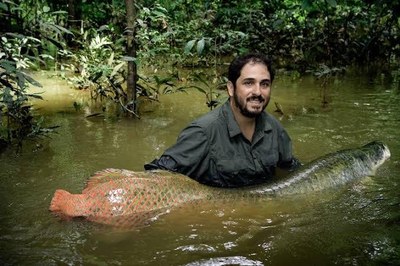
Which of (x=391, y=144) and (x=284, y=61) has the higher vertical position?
(x=284, y=61)

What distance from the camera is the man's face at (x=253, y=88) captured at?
3.56 meters

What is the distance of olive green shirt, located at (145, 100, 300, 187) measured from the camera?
3.48 metres

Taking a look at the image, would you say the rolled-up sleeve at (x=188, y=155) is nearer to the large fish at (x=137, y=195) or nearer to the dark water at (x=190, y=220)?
the large fish at (x=137, y=195)

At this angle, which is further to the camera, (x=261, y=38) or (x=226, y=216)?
(x=261, y=38)

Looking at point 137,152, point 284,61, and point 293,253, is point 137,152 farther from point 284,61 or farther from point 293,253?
point 284,61

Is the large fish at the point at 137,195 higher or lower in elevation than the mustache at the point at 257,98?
lower

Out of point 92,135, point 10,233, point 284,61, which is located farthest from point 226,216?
point 284,61

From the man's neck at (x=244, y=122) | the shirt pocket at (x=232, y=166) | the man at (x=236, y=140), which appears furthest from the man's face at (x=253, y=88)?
the shirt pocket at (x=232, y=166)

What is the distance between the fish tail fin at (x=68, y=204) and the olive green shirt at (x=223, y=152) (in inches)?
30.1

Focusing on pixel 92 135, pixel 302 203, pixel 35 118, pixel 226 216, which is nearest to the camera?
pixel 226 216

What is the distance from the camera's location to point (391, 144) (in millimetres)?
5012

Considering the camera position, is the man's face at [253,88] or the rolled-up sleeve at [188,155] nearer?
the rolled-up sleeve at [188,155]

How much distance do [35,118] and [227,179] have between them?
3.19m

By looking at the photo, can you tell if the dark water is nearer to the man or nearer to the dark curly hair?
the man
